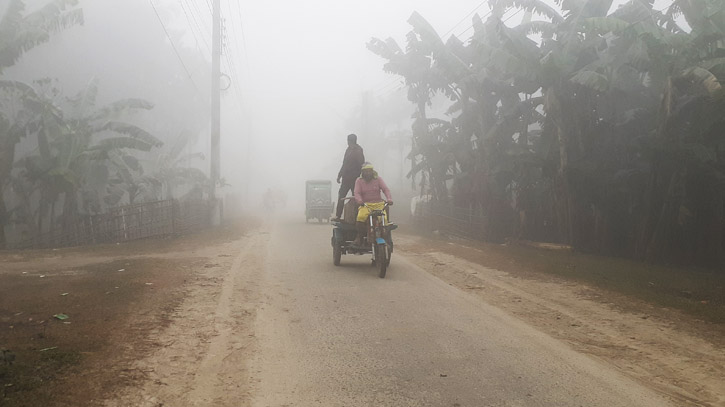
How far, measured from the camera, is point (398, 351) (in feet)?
16.0

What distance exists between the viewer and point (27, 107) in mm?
17953

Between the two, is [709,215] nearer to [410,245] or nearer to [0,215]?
[410,245]

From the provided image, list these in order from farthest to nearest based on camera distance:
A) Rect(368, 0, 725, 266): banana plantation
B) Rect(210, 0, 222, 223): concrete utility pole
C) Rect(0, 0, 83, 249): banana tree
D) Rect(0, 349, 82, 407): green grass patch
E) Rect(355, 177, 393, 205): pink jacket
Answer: Rect(210, 0, 222, 223): concrete utility pole
Rect(0, 0, 83, 249): banana tree
Rect(368, 0, 725, 266): banana plantation
Rect(355, 177, 393, 205): pink jacket
Rect(0, 349, 82, 407): green grass patch

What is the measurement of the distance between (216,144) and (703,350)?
798 inches

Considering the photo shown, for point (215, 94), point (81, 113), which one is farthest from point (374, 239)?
point (215, 94)

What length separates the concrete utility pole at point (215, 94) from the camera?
22569 millimetres

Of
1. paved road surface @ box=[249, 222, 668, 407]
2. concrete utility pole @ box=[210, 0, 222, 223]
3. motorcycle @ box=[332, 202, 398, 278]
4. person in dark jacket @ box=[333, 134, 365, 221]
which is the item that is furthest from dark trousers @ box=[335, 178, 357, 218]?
concrete utility pole @ box=[210, 0, 222, 223]

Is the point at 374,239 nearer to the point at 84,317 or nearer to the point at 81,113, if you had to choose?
the point at 84,317

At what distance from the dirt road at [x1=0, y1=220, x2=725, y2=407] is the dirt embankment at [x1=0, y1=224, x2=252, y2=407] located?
0.07 meters

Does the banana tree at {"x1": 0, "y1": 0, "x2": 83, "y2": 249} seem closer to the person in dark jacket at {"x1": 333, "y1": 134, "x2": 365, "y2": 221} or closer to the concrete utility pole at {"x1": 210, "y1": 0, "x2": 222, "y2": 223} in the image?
the concrete utility pole at {"x1": 210, "y1": 0, "x2": 222, "y2": 223}

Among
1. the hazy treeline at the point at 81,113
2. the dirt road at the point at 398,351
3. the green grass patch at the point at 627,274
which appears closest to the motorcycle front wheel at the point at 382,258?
the dirt road at the point at 398,351

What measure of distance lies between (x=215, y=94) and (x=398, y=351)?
64.2 ft

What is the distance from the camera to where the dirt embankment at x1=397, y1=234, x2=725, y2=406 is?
446cm

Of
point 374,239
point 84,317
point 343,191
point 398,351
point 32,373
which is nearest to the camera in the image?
point 32,373
